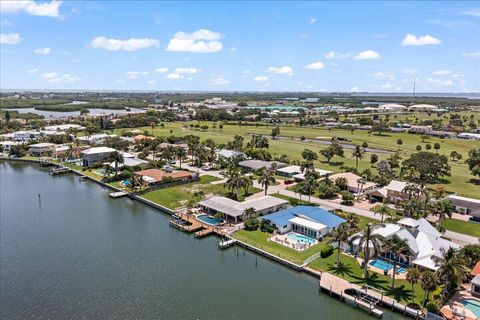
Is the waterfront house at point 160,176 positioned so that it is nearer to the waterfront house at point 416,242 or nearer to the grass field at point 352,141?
the grass field at point 352,141

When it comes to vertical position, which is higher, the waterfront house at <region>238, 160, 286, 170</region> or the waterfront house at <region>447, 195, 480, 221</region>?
the waterfront house at <region>238, 160, 286, 170</region>

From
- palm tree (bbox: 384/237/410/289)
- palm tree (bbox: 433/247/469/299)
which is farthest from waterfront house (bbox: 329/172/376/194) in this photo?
palm tree (bbox: 433/247/469/299)

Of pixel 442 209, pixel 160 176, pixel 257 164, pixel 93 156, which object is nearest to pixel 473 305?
pixel 442 209

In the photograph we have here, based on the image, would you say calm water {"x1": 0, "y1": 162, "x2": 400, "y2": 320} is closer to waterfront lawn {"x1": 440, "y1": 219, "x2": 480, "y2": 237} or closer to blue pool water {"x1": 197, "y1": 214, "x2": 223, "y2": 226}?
blue pool water {"x1": 197, "y1": 214, "x2": 223, "y2": 226}

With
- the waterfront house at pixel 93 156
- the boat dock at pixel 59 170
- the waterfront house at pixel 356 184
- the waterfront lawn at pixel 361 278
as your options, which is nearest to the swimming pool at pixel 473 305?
the waterfront lawn at pixel 361 278

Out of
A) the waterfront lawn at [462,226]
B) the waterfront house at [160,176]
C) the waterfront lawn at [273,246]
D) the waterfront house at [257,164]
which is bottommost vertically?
the waterfront lawn at [273,246]

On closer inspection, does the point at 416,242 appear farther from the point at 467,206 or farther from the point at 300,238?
the point at 467,206

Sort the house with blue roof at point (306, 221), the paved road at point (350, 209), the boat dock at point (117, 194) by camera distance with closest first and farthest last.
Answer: the paved road at point (350, 209) → the house with blue roof at point (306, 221) → the boat dock at point (117, 194)
